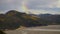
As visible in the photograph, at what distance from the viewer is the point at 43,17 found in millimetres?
1981

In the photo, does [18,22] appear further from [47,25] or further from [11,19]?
[47,25]

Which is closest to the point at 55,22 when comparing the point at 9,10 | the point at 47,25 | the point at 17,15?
the point at 47,25

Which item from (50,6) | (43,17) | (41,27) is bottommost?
(41,27)

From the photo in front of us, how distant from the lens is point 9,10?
2.01m

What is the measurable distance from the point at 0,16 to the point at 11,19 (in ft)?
0.56

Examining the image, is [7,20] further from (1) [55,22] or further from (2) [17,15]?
(1) [55,22]

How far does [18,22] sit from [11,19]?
0.36 ft

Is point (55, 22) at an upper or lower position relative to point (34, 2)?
lower

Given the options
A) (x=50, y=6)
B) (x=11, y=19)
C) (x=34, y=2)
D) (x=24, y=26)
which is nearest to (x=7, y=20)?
(x=11, y=19)

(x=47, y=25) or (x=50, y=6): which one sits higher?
(x=50, y=6)

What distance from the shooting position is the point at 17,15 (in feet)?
6.59

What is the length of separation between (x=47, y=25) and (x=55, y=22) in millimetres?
119

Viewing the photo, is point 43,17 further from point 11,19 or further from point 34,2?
point 11,19

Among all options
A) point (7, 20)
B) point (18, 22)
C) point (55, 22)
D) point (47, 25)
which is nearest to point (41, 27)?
point (47, 25)
